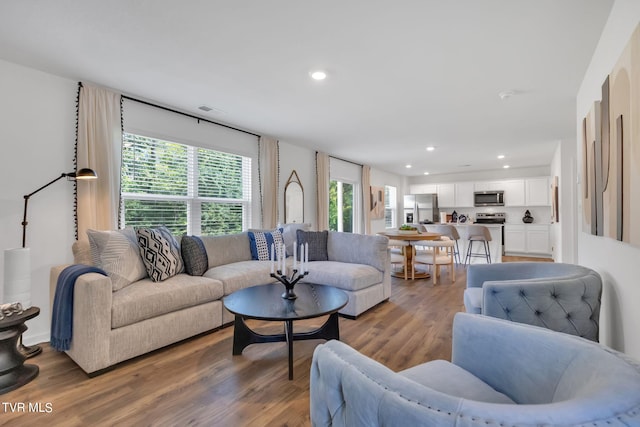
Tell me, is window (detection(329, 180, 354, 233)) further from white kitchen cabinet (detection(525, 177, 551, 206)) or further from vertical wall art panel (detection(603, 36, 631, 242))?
vertical wall art panel (detection(603, 36, 631, 242))

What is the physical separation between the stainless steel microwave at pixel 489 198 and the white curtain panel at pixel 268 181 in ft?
20.3

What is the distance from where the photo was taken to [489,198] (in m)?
8.33

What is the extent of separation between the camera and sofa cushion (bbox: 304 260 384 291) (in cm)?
330

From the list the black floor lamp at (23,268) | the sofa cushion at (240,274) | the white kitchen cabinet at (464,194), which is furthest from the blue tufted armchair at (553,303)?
the white kitchen cabinet at (464,194)

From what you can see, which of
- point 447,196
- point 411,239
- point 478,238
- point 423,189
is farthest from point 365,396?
point 423,189

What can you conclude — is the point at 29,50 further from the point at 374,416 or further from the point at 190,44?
the point at 374,416

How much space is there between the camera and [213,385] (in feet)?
6.56

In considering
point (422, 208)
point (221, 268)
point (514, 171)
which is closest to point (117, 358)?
point (221, 268)

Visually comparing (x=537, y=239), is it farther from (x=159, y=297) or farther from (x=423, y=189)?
(x=159, y=297)

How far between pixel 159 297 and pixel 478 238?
5.84 meters

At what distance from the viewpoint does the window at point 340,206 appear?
22.2 feet

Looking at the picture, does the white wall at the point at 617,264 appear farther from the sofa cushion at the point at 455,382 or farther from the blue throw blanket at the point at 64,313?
the blue throw blanket at the point at 64,313

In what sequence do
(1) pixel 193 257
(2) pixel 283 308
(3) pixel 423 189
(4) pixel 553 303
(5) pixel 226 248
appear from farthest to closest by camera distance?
1. (3) pixel 423 189
2. (5) pixel 226 248
3. (1) pixel 193 257
4. (2) pixel 283 308
5. (4) pixel 553 303

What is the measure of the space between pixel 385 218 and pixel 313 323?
20.1ft
